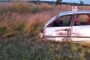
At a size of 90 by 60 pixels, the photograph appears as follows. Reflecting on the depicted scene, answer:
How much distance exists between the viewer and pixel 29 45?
1420cm

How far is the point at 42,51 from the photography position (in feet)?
43.7

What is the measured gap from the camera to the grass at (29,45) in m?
12.9

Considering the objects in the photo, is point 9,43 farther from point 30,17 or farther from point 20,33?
point 30,17

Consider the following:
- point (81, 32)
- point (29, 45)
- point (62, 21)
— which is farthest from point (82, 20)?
point (29, 45)

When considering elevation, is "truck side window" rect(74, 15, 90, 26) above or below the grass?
above

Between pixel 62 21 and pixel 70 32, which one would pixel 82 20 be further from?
pixel 62 21

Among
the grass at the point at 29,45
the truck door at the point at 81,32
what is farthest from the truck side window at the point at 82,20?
the grass at the point at 29,45

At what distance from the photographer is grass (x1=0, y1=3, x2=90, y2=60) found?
12945 mm

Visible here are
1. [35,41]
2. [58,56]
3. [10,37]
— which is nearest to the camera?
[58,56]

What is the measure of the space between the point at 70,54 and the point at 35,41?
2305 millimetres

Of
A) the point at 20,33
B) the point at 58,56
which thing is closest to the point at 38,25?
the point at 20,33

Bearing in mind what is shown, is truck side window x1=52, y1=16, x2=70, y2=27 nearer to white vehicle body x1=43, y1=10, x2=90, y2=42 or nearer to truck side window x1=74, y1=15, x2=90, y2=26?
white vehicle body x1=43, y1=10, x2=90, y2=42

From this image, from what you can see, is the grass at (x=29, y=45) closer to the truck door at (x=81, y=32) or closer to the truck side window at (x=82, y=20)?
the truck door at (x=81, y=32)

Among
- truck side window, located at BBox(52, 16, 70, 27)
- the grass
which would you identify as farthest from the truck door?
the grass
